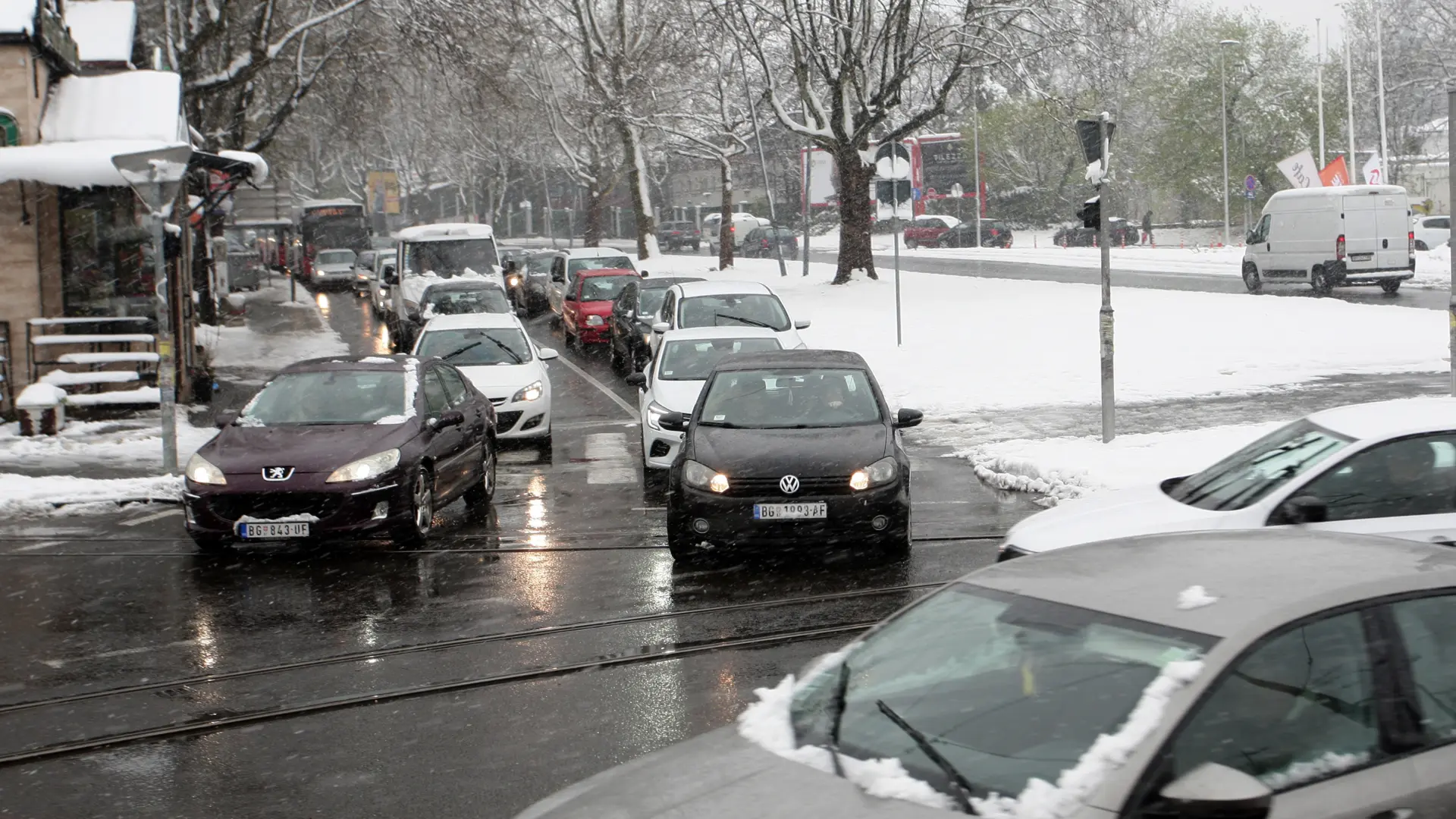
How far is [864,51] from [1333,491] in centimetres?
2783

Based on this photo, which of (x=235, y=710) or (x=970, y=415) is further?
(x=970, y=415)

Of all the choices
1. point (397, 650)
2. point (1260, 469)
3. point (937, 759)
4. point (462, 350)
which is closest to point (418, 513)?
point (397, 650)

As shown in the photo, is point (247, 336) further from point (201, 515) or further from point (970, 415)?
point (201, 515)

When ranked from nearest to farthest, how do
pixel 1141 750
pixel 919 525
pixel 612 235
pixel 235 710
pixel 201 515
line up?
pixel 1141 750, pixel 235 710, pixel 201 515, pixel 919 525, pixel 612 235

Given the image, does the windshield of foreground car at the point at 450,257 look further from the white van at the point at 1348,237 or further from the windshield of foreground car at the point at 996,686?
the windshield of foreground car at the point at 996,686

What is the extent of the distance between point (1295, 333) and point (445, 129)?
59.3 m

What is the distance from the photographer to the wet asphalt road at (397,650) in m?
6.18

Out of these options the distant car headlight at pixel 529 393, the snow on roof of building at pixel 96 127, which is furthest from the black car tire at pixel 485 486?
the snow on roof of building at pixel 96 127

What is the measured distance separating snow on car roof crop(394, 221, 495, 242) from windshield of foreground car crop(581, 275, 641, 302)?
8.17 feet

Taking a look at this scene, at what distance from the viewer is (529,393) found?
55.5 ft

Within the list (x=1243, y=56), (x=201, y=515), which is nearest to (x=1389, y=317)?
(x=201, y=515)

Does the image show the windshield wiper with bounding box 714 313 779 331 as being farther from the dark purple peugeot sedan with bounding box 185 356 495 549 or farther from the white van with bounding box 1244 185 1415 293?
the white van with bounding box 1244 185 1415 293

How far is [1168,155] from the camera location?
6925 cm

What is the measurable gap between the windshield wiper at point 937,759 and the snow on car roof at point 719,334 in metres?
12.0
